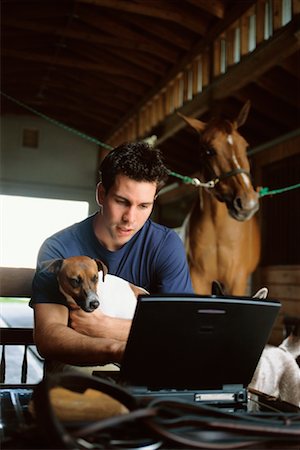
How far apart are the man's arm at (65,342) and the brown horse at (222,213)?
4.42 ft

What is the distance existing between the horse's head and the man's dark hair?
118cm

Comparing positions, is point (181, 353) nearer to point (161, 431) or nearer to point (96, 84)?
point (161, 431)

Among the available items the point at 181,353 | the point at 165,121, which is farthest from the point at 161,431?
the point at 165,121

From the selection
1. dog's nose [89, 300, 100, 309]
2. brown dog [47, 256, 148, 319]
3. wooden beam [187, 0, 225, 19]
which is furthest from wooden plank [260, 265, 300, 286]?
dog's nose [89, 300, 100, 309]

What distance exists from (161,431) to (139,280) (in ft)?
2.37

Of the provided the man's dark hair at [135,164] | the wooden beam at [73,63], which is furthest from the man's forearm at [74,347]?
the wooden beam at [73,63]

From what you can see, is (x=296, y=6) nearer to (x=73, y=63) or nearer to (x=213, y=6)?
(x=213, y=6)

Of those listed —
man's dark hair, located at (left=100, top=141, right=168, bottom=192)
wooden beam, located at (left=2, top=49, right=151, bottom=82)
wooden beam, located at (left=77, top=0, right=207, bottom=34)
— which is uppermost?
wooden beam, located at (left=2, top=49, right=151, bottom=82)

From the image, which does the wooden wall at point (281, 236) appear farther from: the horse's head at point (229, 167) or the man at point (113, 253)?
the man at point (113, 253)

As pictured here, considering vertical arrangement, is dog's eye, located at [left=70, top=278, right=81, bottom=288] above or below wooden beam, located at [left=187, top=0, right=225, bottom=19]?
below

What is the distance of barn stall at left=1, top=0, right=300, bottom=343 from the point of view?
3.70 metres

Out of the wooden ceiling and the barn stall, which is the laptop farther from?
the wooden ceiling

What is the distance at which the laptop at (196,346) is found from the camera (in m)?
0.78

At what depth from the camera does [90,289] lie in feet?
3.92
